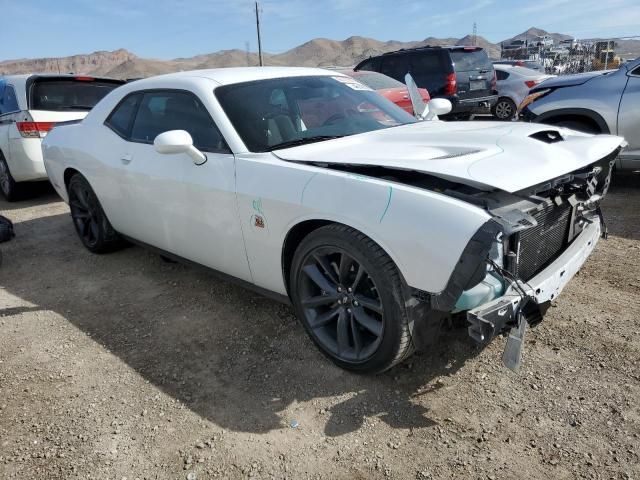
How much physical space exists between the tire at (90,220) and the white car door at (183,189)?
0.67 meters

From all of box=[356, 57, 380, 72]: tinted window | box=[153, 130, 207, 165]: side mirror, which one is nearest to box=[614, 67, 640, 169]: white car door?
box=[153, 130, 207, 165]: side mirror

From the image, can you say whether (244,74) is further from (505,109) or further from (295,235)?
(505,109)

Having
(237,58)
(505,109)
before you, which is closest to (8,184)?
(505,109)

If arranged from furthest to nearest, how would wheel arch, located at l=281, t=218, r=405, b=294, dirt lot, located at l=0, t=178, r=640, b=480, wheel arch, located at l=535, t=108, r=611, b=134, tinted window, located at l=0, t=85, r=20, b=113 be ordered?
tinted window, located at l=0, t=85, r=20, b=113 → wheel arch, located at l=535, t=108, r=611, b=134 → wheel arch, located at l=281, t=218, r=405, b=294 → dirt lot, located at l=0, t=178, r=640, b=480

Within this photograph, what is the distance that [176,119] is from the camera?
11.6 feet

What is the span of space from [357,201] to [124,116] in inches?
104

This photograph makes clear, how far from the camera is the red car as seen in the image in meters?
8.15

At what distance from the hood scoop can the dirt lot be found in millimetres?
1119

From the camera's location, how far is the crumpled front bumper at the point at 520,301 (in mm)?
2164

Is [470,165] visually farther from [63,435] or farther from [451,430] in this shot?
[63,435]

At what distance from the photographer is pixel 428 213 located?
2184mm

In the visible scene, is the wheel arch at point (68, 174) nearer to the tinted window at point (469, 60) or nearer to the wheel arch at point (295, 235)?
the wheel arch at point (295, 235)

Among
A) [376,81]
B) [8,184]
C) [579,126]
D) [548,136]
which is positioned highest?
[376,81]

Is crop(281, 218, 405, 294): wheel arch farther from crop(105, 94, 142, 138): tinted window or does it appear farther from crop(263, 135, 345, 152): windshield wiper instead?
crop(105, 94, 142, 138): tinted window
